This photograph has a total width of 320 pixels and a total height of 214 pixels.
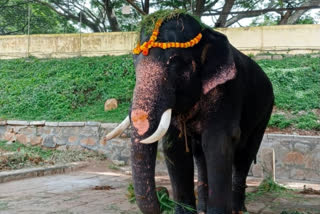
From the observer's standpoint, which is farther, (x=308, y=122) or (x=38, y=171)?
(x=308, y=122)

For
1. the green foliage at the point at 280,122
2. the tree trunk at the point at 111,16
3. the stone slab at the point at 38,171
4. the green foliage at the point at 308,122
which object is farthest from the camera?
the tree trunk at the point at 111,16

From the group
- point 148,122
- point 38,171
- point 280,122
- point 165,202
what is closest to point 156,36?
point 148,122

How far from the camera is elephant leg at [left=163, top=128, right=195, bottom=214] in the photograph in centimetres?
421

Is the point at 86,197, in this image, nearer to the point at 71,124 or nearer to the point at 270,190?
the point at 270,190

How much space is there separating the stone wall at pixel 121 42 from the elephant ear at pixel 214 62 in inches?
368

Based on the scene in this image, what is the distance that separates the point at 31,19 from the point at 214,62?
20.5 meters

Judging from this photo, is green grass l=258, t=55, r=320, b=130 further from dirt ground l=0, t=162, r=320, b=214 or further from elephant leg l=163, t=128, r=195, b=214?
elephant leg l=163, t=128, r=195, b=214

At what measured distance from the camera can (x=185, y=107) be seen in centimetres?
376

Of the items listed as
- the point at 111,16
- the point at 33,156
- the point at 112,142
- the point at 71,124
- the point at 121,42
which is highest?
the point at 111,16

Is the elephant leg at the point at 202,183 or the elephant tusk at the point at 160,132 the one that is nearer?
the elephant tusk at the point at 160,132

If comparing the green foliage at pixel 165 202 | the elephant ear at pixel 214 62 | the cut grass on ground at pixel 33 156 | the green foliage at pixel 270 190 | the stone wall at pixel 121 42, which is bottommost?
the green foliage at pixel 270 190

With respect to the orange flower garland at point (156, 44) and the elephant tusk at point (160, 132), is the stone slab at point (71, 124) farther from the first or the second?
the elephant tusk at point (160, 132)

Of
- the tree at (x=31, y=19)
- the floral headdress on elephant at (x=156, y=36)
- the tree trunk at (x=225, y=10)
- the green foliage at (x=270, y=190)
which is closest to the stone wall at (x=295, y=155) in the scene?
the green foliage at (x=270, y=190)

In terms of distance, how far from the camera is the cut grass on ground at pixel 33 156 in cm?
874
